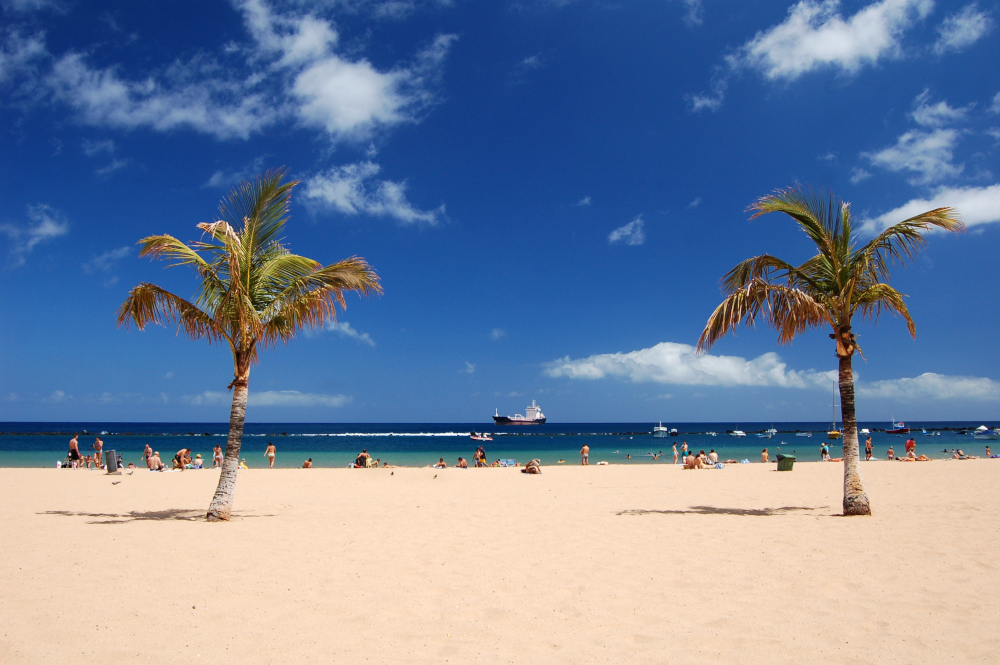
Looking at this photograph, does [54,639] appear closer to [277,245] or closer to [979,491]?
[277,245]

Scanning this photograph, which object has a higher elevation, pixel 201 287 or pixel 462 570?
pixel 201 287

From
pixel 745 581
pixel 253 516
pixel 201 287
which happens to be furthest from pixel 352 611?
pixel 201 287

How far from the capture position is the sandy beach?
438 cm

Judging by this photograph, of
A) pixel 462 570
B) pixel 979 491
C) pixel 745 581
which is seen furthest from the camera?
pixel 979 491

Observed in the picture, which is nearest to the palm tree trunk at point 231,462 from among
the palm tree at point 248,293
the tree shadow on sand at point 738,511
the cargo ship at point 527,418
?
the palm tree at point 248,293

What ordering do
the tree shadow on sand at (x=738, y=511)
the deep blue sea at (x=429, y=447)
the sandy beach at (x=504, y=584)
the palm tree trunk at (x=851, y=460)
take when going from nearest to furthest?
1. the sandy beach at (x=504, y=584)
2. the palm tree trunk at (x=851, y=460)
3. the tree shadow on sand at (x=738, y=511)
4. the deep blue sea at (x=429, y=447)

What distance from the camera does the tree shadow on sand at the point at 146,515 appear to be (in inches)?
405

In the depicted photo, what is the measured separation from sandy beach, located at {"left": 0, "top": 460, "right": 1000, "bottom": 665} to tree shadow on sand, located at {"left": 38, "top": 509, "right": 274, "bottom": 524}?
0.13 meters

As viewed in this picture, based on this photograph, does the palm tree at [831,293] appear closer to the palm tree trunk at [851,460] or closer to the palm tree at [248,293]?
the palm tree trunk at [851,460]

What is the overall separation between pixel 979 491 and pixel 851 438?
6.63 metres

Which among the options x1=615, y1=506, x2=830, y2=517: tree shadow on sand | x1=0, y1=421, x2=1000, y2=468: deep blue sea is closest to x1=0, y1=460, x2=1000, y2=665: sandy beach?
x1=615, y1=506, x2=830, y2=517: tree shadow on sand

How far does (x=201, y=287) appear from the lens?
34.7 ft

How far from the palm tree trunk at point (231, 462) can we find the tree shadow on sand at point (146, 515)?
313mm

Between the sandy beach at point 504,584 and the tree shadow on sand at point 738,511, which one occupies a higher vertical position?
the sandy beach at point 504,584
